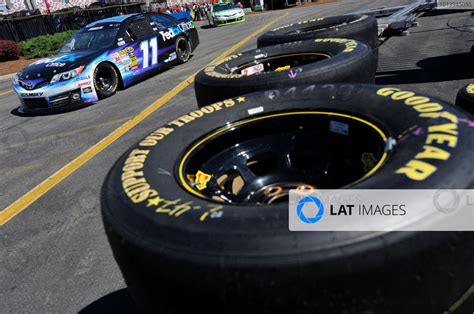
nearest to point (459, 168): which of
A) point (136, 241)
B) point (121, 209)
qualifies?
point (136, 241)

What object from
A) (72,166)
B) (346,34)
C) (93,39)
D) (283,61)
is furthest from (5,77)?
(346,34)

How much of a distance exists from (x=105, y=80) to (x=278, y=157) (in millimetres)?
7086

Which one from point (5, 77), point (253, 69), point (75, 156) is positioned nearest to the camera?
point (253, 69)

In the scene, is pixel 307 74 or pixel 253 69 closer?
pixel 307 74

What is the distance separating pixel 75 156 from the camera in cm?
543

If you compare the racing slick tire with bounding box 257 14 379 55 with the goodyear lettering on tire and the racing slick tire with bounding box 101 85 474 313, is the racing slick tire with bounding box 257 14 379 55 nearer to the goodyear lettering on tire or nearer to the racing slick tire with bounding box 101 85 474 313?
the goodyear lettering on tire

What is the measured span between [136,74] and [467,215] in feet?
28.8

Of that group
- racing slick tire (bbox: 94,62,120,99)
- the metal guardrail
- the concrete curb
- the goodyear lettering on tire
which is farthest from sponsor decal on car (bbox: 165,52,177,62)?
the goodyear lettering on tire

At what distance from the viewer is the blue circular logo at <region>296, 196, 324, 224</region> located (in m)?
1.32

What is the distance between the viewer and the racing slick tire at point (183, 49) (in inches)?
426

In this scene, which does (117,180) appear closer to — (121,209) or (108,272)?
(121,209)

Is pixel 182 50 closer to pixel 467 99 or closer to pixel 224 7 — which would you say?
pixel 467 99

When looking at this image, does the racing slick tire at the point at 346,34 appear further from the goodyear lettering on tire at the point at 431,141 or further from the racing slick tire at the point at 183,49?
the racing slick tire at the point at 183,49

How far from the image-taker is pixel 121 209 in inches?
63.3
